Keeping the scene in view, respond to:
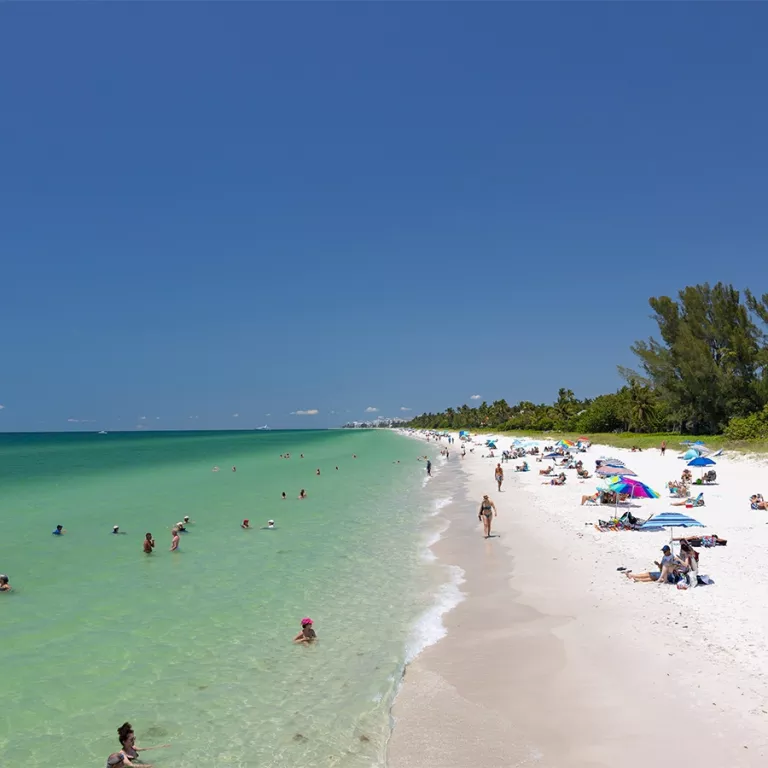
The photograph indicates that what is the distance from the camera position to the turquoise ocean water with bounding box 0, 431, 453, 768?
25.8ft

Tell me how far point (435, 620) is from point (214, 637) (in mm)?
4942

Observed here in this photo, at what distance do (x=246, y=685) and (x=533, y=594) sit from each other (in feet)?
24.0

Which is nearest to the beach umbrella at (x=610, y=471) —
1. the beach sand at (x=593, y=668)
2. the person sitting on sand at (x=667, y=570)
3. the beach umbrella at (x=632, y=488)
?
the beach umbrella at (x=632, y=488)

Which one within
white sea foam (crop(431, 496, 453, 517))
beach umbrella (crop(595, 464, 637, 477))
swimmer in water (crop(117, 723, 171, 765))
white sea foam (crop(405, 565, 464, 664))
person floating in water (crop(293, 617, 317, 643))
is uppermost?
beach umbrella (crop(595, 464, 637, 477))

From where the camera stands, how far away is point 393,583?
15.0m

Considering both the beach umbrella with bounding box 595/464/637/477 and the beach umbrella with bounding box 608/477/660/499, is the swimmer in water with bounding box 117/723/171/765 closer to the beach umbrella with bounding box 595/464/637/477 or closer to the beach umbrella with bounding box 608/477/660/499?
the beach umbrella with bounding box 608/477/660/499

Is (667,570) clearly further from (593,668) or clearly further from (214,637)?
(214,637)

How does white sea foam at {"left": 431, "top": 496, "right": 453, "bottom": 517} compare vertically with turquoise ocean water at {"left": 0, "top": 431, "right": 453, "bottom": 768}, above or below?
below

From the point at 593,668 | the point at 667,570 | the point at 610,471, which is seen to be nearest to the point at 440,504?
the point at 610,471

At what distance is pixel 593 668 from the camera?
355 inches

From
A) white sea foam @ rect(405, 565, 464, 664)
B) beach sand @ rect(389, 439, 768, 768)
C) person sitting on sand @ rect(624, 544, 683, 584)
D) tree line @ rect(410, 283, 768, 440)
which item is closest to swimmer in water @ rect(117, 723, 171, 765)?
beach sand @ rect(389, 439, 768, 768)

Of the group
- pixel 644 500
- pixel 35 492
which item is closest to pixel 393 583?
pixel 644 500

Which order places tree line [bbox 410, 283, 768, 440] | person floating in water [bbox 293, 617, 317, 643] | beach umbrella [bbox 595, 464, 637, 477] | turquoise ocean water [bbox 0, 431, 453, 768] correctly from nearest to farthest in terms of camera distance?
turquoise ocean water [bbox 0, 431, 453, 768] → person floating in water [bbox 293, 617, 317, 643] → beach umbrella [bbox 595, 464, 637, 477] → tree line [bbox 410, 283, 768, 440]

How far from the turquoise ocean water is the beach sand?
905 mm
